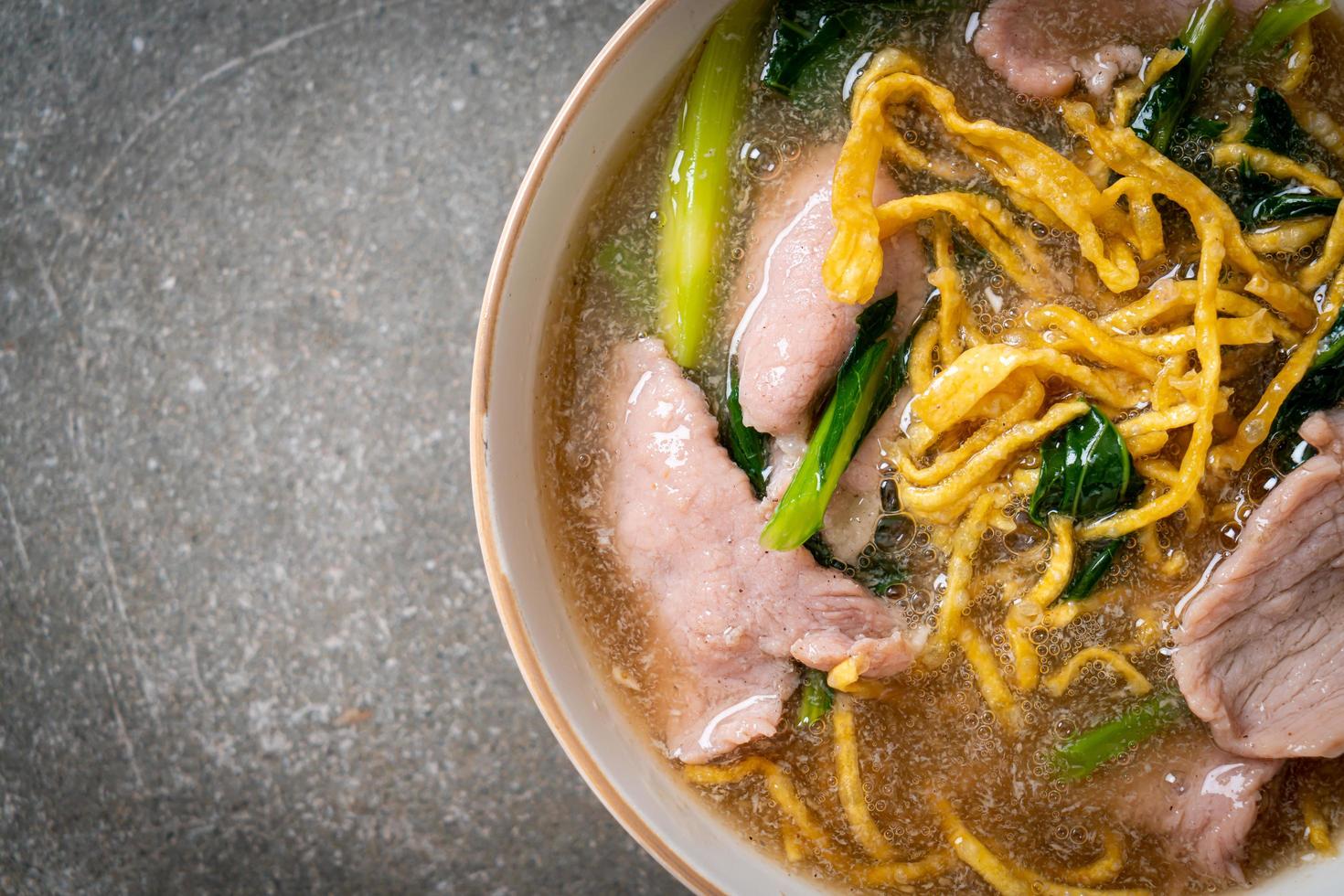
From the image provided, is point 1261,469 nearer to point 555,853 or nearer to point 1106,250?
point 1106,250

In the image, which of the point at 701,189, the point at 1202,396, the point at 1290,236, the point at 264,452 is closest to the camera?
the point at 1202,396

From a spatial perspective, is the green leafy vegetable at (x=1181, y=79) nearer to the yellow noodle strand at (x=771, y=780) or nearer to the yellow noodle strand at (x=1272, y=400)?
the yellow noodle strand at (x=1272, y=400)

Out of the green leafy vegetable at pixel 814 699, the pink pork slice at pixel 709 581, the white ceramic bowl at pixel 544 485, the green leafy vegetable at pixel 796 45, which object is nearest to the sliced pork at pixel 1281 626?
the white ceramic bowl at pixel 544 485

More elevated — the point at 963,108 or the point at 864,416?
the point at 963,108

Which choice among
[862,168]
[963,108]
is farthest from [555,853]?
[963,108]

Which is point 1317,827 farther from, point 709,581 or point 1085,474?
point 709,581

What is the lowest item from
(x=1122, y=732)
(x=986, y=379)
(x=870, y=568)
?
(x=1122, y=732)

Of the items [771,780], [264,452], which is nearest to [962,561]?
[771,780]
